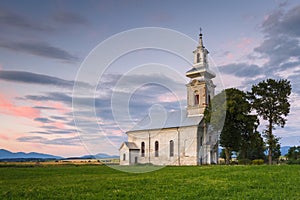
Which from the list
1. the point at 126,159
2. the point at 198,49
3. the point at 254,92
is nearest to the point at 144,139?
the point at 126,159

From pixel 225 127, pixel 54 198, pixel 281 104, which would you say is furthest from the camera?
pixel 225 127

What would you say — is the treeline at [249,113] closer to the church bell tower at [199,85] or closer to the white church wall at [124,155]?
the church bell tower at [199,85]

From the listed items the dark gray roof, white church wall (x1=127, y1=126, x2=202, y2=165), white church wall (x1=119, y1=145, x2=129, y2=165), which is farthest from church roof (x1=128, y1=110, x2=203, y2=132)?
white church wall (x1=119, y1=145, x2=129, y2=165)

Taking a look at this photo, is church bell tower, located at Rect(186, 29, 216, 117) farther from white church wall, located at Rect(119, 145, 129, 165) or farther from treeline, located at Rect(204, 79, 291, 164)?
white church wall, located at Rect(119, 145, 129, 165)

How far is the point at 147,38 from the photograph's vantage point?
2216cm

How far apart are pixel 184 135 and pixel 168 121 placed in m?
Answer: 6.62

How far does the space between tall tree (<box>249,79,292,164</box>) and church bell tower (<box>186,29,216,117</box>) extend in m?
14.4

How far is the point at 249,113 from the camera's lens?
1934 inches

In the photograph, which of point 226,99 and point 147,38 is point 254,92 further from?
point 147,38

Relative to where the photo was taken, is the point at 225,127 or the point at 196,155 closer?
the point at 225,127

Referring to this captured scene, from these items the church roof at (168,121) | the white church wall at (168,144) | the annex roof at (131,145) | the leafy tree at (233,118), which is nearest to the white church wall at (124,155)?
the annex roof at (131,145)

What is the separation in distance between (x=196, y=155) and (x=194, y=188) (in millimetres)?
42260

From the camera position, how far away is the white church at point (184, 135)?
5775cm

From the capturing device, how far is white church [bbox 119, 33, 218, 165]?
189 feet
